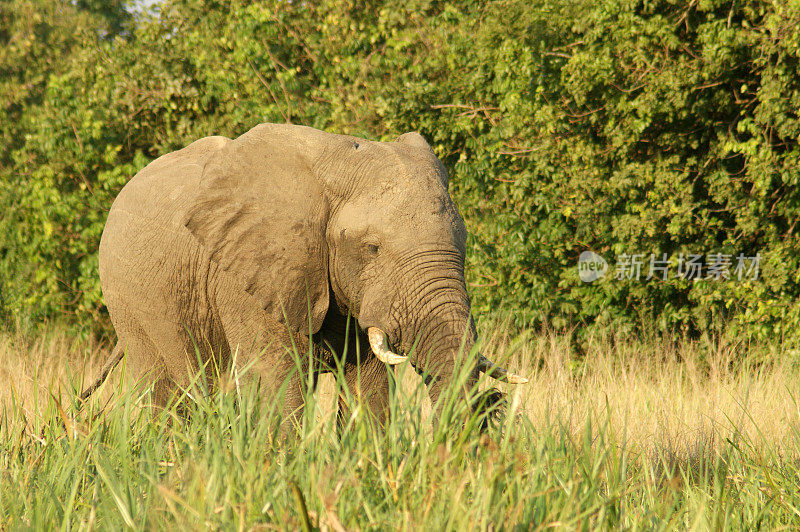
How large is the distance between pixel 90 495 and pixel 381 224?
1.77 m

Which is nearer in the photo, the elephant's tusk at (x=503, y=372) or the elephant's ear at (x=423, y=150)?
the elephant's tusk at (x=503, y=372)

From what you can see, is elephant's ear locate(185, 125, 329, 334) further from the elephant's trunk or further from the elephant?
the elephant's trunk

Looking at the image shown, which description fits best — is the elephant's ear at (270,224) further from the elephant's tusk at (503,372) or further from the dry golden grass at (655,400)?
the elephant's tusk at (503,372)

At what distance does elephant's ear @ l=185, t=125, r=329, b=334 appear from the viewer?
13.5ft

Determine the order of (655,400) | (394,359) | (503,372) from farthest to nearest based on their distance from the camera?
(655,400), (394,359), (503,372)

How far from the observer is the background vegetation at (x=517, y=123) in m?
8.08

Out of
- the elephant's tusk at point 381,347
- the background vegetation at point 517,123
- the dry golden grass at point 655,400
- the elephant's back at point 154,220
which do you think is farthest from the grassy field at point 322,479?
the background vegetation at point 517,123

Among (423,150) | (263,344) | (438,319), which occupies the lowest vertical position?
(263,344)

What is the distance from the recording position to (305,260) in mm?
4102

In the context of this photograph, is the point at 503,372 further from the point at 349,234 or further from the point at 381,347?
the point at 349,234

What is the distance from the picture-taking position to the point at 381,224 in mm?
3957

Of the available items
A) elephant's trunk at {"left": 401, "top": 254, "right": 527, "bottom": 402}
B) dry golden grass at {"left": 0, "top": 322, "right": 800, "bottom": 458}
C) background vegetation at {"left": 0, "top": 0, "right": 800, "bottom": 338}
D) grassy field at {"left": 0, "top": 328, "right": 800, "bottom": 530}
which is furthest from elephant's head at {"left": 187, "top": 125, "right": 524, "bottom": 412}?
background vegetation at {"left": 0, "top": 0, "right": 800, "bottom": 338}

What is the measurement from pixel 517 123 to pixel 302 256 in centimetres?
517

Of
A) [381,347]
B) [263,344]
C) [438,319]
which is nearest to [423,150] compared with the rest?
[438,319]
